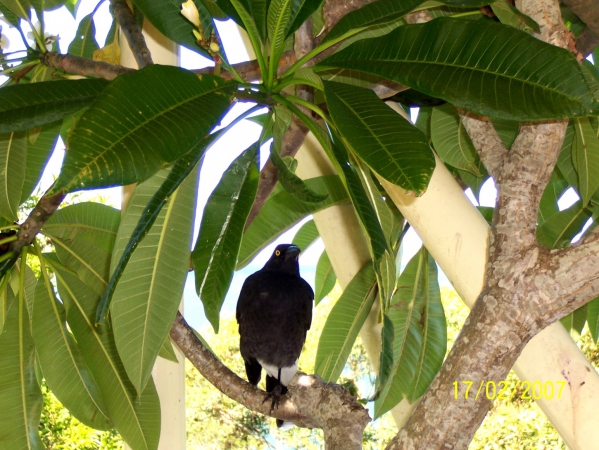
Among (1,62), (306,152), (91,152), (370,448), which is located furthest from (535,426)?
(91,152)

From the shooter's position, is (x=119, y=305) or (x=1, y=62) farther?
(x=1, y=62)

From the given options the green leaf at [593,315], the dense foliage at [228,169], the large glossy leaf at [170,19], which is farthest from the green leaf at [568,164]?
the large glossy leaf at [170,19]

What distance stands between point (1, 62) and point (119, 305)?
0.79m

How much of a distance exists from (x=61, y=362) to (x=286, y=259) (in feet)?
2.74

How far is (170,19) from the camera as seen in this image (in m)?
1.21

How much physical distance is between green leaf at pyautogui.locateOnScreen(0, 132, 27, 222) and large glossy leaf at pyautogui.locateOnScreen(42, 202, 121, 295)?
0.14m

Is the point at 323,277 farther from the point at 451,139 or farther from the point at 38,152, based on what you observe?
the point at 38,152

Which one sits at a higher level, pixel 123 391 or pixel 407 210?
pixel 407 210

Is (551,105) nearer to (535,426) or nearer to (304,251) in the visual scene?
(304,251)

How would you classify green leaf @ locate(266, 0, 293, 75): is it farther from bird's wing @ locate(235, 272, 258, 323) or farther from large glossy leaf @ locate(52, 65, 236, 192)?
bird's wing @ locate(235, 272, 258, 323)

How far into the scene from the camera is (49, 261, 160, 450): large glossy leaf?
1380 mm

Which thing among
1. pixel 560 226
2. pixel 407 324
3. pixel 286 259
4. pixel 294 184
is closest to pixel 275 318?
pixel 286 259

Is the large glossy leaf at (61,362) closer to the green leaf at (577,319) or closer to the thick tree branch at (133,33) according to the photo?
the thick tree branch at (133,33)

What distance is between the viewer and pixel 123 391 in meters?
1.39
